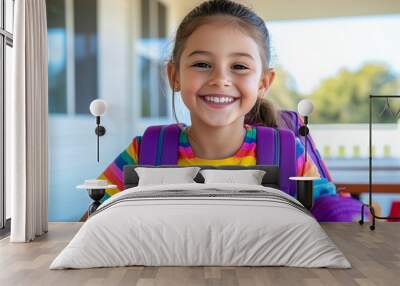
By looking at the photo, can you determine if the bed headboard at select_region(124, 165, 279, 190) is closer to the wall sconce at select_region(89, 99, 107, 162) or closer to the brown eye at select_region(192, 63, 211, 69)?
the wall sconce at select_region(89, 99, 107, 162)

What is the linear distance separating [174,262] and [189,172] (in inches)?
71.3

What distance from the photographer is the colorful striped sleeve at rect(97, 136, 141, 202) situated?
6.01 m

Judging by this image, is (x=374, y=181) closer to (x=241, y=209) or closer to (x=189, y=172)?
(x=189, y=172)

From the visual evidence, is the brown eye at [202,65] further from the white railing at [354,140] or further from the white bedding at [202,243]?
the white bedding at [202,243]

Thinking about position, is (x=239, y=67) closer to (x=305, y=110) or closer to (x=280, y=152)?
(x=305, y=110)

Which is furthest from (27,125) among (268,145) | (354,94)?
(354,94)

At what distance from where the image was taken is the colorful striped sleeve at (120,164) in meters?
6.01

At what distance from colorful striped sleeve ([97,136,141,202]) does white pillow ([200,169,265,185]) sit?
0.87 m

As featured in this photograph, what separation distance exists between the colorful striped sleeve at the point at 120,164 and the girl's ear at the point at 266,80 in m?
1.34

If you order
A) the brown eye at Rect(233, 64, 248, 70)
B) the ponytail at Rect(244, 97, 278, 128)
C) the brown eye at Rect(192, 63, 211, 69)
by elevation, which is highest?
the brown eye at Rect(192, 63, 211, 69)

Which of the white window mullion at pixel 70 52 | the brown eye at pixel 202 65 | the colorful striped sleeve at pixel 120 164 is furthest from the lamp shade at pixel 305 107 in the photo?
the white window mullion at pixel 70 52

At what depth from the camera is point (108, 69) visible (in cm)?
633

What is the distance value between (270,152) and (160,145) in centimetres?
110

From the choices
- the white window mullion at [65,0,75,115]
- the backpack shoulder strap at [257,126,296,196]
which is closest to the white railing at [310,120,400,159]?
the backpack shoulder strap at [257,126,296,196]
